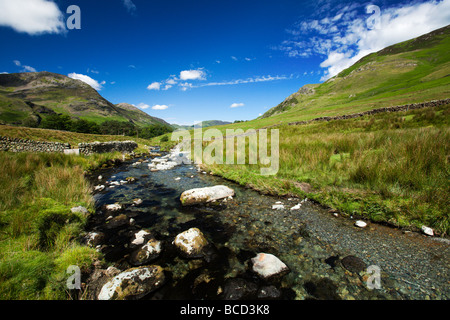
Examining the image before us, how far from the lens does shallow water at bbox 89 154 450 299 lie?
2447 millimetres

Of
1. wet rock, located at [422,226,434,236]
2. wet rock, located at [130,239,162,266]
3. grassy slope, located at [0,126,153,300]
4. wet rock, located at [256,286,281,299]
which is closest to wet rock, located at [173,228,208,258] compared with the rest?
wet rock, located at [130,239,162,266]

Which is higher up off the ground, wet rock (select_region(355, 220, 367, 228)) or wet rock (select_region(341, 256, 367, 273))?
wet rock (select_region(355, 220, 367, 228))

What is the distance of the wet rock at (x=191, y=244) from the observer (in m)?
3.38

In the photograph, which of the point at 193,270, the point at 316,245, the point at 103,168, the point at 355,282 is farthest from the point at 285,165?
the point at 103,168

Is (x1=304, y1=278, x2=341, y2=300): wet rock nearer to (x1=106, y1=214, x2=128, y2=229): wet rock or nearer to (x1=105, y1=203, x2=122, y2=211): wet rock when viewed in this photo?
(x1=106, y1=214, x2=128, y2=229): wet rock

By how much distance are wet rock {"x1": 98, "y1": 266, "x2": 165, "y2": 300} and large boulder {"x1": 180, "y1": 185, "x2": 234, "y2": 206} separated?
9.95ft

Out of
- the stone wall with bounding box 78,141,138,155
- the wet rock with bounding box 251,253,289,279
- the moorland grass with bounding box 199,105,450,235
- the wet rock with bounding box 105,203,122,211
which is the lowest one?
the wet rock with bounding box 251,253,289,279

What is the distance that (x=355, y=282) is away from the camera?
2.51 metres

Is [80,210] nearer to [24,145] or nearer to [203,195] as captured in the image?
[203,195]

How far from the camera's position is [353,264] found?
282cm

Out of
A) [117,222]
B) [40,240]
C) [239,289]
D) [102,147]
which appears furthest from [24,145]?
[239,289]
